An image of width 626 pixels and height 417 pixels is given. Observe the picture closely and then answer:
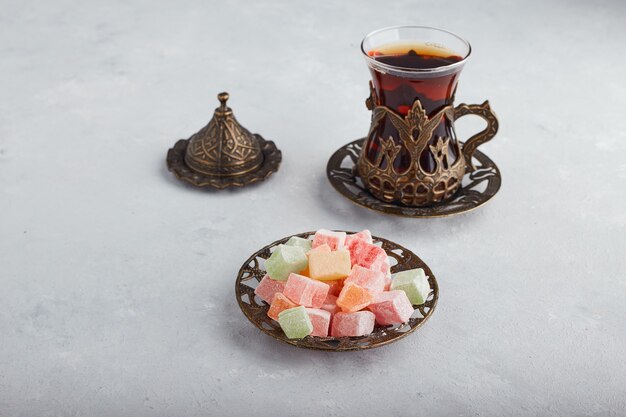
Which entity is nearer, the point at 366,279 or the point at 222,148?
the point at 366,279

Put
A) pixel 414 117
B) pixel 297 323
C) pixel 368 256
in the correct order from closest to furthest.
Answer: pixel 297 323, pixel 368 256, pixel 414 117

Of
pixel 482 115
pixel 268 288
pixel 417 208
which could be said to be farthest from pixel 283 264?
pixel 482 115

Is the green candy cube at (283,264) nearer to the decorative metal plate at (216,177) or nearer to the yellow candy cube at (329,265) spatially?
the yellow candy cube at (329,265)

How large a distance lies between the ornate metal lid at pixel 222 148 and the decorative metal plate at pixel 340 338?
279mm

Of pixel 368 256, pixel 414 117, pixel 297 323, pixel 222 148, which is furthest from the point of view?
pixel 222 148

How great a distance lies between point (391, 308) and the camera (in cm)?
111

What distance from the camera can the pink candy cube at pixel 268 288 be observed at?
117 centimetres

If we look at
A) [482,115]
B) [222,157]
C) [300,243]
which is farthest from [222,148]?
[482,115]

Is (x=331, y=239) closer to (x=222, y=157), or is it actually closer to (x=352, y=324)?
(x=352, y=324)

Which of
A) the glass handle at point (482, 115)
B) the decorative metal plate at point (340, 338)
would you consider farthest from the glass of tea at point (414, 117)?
the decorative metal plate at point (340, 338)

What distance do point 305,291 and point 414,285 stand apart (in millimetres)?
155

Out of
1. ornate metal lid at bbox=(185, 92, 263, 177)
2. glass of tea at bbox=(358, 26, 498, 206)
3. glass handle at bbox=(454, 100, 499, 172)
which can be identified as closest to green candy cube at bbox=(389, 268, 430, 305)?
glass of tea at bbox=(358, 26, 498, 206)

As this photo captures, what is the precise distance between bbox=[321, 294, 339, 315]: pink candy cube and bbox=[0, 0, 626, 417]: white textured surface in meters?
0.07

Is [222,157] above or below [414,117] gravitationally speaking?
below
